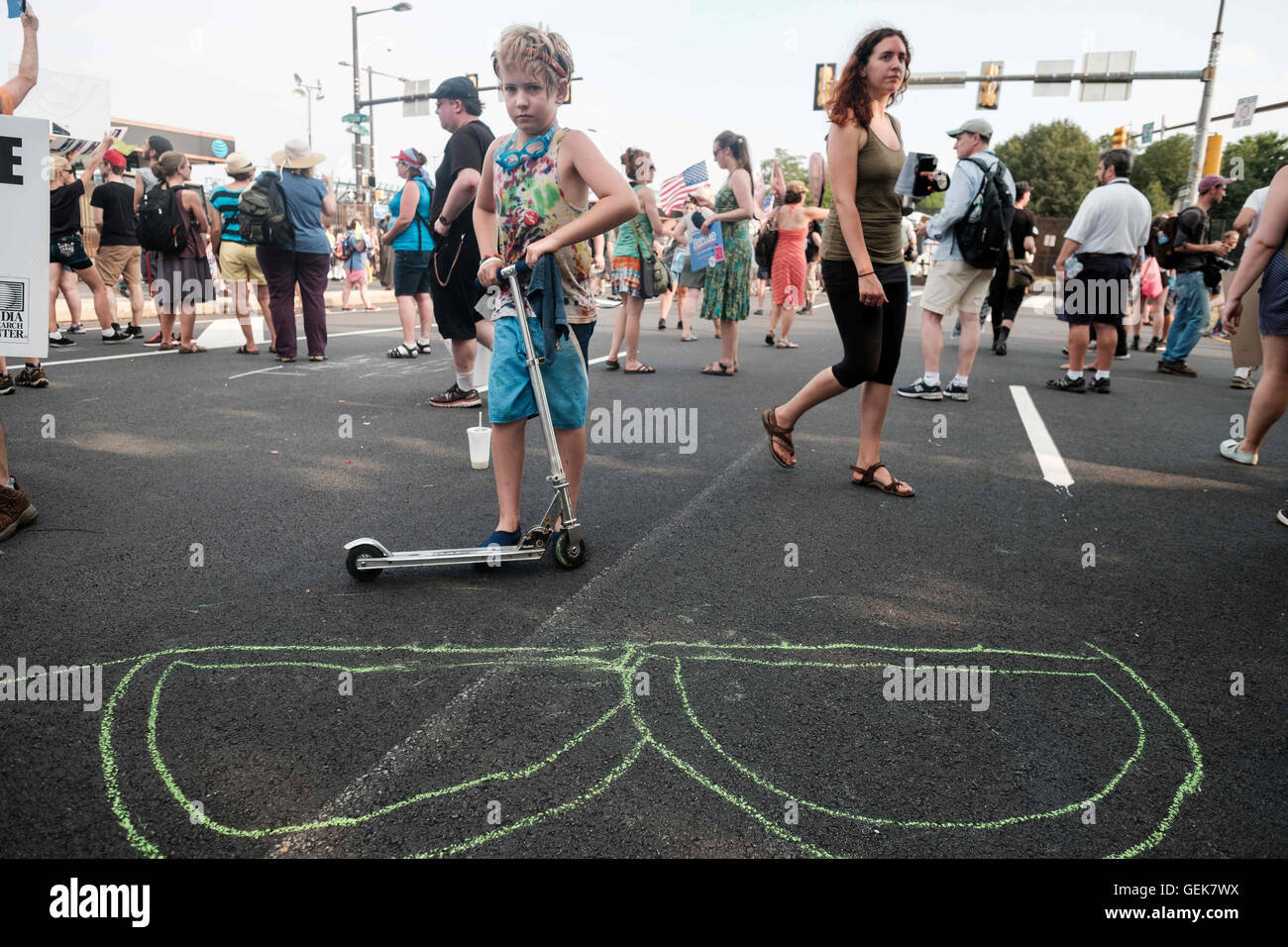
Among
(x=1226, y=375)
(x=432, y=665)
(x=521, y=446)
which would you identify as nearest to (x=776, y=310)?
(x=1226, y=375)

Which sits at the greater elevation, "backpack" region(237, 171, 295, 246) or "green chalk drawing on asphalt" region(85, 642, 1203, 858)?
"backpack" region(237, 171, 295, 246)

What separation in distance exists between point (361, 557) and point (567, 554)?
0.75 meters

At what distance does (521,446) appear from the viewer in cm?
342

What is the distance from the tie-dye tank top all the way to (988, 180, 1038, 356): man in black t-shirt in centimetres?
879

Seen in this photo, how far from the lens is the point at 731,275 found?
338 inches

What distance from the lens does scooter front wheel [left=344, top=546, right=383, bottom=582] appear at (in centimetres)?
312

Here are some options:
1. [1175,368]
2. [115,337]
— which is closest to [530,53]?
[115,337]

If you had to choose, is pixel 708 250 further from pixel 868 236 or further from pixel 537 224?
pixel 537 224

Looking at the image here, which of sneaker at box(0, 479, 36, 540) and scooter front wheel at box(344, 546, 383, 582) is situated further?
sneaker at box(0, 479, 36, 540)

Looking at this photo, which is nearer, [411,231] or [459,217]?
[459,217]

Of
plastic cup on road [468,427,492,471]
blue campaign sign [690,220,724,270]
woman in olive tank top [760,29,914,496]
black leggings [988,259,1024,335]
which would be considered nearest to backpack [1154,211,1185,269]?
black leggings [988,259,1024,335]

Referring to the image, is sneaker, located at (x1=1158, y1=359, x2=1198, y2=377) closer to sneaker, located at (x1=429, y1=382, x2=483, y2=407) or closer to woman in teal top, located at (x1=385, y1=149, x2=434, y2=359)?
sneaker, located at (x1=429, y1=382, x2=483, y2=407)
